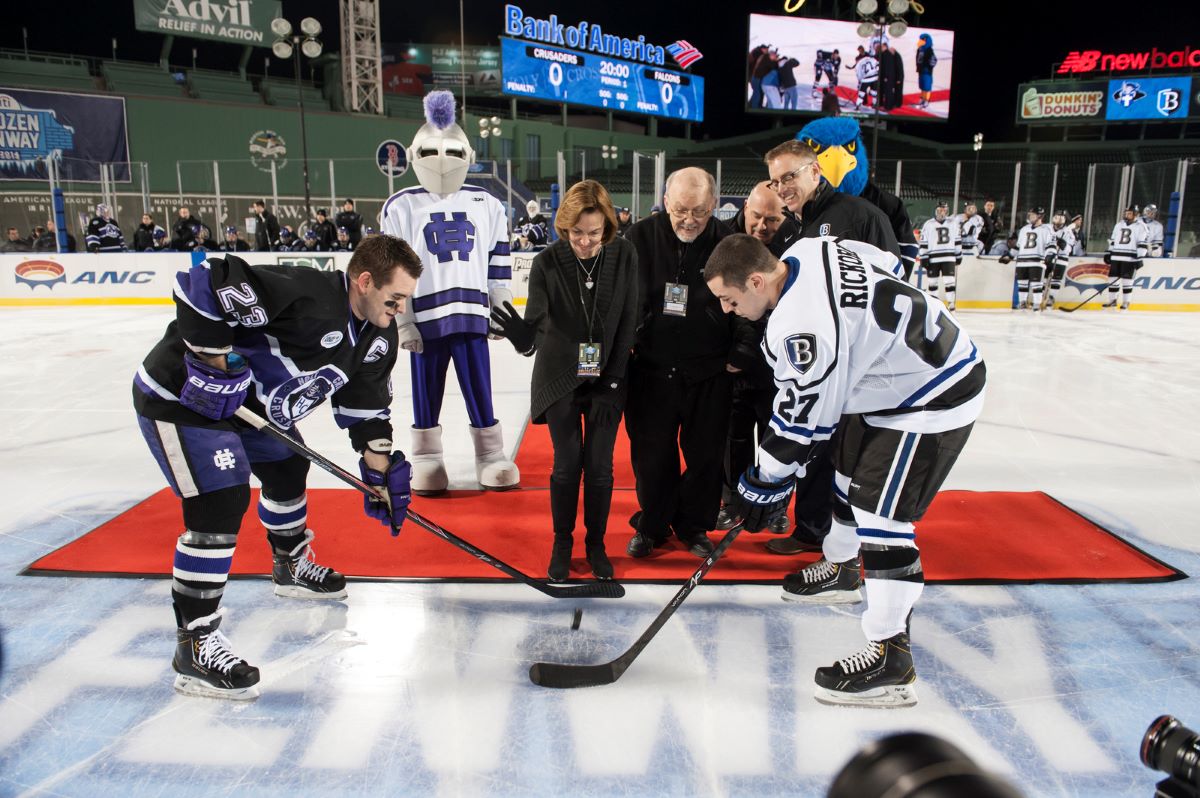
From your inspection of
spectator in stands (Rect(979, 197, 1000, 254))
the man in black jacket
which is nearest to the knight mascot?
the man in black jacket

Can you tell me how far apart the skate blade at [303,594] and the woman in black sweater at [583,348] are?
70 cm

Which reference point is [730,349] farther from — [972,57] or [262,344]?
[972,57]

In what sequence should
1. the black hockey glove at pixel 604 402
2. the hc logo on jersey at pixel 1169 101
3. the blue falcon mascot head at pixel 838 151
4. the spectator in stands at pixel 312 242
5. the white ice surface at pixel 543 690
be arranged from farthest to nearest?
the hc logo on jersey at pixel 1169 101
the spectator in stands at pixel 312 242
the blue falcon mascot head at pixel 838 151
the black hockey glove at pixel 604 402
the white ice surface at pixel 543 690

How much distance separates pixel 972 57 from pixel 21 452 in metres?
30.0

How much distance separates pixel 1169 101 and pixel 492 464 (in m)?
27.0

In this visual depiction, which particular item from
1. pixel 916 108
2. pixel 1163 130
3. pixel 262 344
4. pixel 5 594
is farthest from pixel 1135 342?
pixel 1163 130

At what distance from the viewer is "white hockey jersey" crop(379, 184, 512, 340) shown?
12.0 ft

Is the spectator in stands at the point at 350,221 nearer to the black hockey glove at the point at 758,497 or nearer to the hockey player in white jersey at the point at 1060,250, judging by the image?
the hockey player in white jersey at the point at 1060,250

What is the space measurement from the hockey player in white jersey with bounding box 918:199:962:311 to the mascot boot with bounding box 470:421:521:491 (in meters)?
8.59

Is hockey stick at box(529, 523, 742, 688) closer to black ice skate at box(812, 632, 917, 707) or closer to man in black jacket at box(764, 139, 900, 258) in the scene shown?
black ice skate at box(812, 632, 917, 707)

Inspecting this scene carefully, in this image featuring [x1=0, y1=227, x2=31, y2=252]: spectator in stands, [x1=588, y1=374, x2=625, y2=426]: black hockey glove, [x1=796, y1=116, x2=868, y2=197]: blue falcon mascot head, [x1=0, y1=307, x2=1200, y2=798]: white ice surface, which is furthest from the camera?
[x1=0, y1=227, x2=31, y2=252]: spectator in stands

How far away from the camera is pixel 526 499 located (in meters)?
3.60

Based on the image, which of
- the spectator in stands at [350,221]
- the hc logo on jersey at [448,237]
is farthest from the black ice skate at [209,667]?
the spectator in stands at [350,221]

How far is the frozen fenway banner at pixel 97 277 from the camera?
1044 cm
